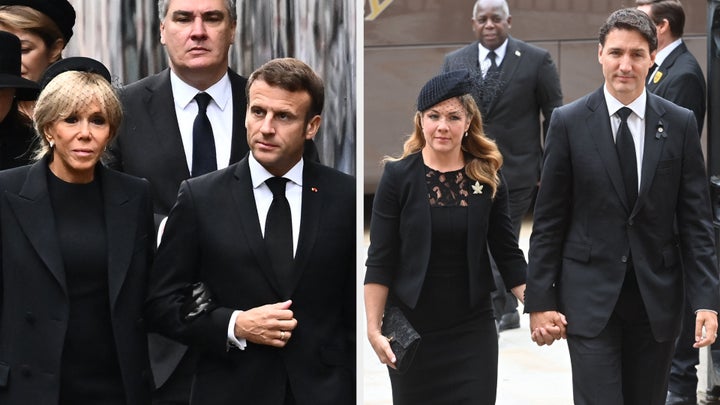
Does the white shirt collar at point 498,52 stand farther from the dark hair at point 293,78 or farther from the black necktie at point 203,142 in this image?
the dark hair at point 293,78

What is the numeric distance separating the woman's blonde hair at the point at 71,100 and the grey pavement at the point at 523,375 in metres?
2.78

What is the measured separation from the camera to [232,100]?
14.4 feet

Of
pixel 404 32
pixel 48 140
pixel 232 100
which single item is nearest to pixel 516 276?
pixel 232 100

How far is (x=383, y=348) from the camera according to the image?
5016mm

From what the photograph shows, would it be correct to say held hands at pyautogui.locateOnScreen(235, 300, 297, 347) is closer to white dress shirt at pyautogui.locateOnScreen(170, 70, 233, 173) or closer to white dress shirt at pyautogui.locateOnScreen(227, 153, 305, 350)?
white dress shirt at pyautogui.locateOnScreen(227, 153, 305, 350)

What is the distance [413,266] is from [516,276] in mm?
403

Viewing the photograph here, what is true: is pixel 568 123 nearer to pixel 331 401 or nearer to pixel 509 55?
pixel 331 401

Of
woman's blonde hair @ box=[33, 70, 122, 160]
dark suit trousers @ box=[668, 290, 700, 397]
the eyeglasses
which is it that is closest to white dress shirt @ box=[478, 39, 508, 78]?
the eyeglasses

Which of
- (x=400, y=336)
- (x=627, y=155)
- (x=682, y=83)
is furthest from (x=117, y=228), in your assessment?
(x=682, y=83)

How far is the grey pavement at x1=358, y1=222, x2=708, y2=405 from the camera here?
689cm

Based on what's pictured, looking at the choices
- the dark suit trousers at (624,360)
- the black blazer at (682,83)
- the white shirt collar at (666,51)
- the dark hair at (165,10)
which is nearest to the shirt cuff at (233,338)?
the dark hair at (165,10)

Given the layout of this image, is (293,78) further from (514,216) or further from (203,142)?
(514,216)

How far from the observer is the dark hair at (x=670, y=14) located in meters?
6.71

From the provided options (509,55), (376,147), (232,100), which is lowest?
(376,147)
